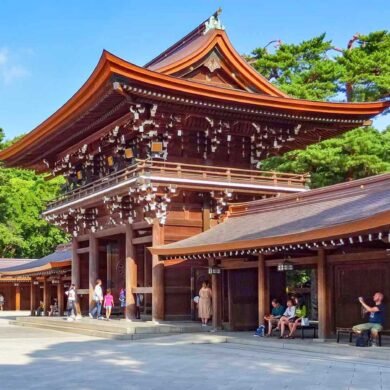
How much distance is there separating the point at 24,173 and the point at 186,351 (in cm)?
4980

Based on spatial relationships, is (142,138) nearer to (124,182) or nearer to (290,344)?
(124,182)

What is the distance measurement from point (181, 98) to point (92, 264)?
974cm

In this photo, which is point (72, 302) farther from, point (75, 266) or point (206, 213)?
point (206, 213)

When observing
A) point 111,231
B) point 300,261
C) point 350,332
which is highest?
point 111,231

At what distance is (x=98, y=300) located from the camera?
27922mm

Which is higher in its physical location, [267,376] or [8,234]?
[8,234]

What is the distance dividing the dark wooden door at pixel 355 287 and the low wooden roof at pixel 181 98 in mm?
8745

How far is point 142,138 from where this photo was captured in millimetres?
25516

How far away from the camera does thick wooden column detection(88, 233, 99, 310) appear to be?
29500 mm

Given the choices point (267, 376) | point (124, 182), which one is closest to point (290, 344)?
point (267, 376)

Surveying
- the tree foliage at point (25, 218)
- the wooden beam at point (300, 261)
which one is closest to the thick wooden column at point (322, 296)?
the wooden beam at point (300, 261)

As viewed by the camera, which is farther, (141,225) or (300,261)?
(141,225)

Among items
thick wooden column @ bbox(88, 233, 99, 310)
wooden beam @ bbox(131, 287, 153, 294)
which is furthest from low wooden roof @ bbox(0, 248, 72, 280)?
wooden beam @ bbox(131, 287, 153, 294)

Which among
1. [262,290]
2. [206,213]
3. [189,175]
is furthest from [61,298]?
[262,290]
